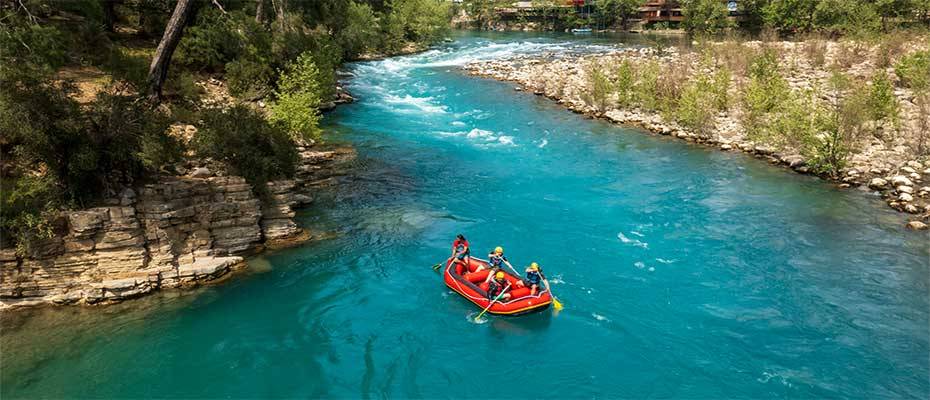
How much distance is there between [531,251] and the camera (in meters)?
21.5

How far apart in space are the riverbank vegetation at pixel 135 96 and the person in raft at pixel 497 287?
9.90 metres

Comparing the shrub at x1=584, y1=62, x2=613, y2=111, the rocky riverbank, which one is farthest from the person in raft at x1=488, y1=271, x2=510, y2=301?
the shrub at x1=584, y1=62, x2=613, y2=111

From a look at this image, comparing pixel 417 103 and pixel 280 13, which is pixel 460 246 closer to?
pixel 417 103

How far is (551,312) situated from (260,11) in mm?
34266

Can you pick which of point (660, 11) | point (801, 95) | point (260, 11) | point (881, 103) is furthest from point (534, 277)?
point (660, 11)

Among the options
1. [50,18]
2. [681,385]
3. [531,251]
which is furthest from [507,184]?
[50,18]

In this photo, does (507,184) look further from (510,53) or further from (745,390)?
(510,53)

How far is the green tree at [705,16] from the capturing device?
278 ft

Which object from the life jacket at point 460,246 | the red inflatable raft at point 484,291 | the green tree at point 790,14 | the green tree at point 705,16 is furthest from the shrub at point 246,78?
the green tree at point 705,16

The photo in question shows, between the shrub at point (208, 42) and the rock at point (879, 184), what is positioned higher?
the shrub at point (208, 42)

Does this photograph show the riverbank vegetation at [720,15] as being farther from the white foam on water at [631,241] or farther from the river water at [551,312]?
the white foam on water at [631,241]

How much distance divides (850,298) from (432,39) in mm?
72744

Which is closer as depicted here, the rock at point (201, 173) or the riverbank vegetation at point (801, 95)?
the rock at point (201, 173)

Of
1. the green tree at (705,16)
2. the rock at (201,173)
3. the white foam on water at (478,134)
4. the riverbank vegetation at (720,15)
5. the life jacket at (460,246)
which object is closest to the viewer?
the life jacket at (460,246)
